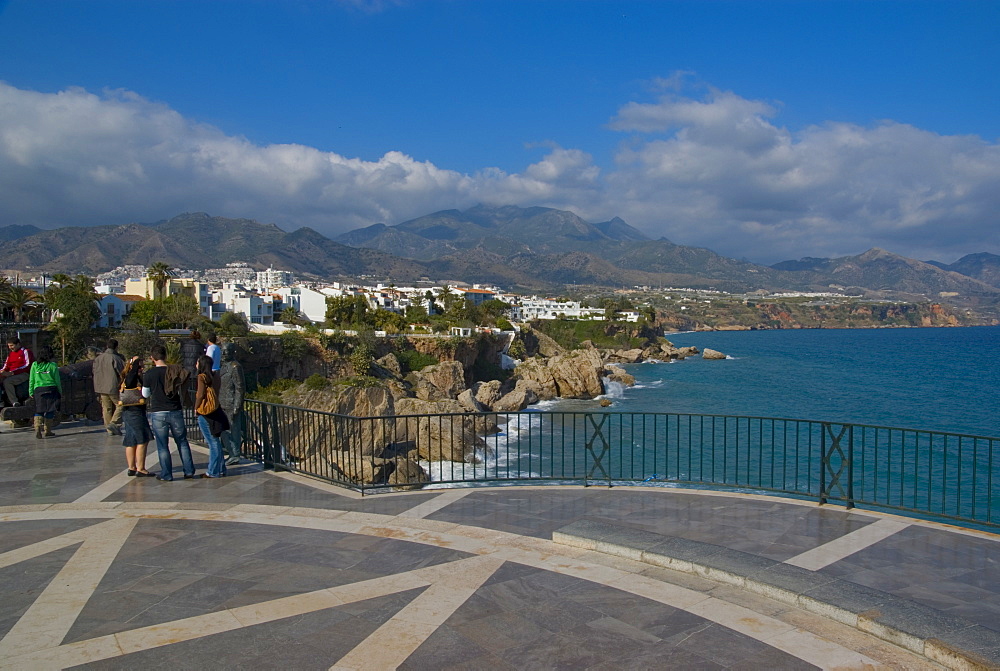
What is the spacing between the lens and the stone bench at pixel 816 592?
167 inches

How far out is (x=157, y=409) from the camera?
856 centimetres

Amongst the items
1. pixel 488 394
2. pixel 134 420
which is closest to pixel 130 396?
pixel 134 420

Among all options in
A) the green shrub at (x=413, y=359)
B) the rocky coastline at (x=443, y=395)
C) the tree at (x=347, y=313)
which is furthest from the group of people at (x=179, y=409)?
the tree at (x=347, y=313)

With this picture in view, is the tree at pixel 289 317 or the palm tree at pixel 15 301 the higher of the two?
the palm tree at pixel 15 301

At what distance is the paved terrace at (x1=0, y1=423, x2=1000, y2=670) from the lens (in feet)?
14.1

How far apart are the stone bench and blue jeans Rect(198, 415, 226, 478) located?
475 cm

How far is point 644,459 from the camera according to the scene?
45.6ft

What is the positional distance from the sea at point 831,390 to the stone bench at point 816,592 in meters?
28.0

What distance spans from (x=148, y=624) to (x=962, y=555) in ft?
21.5

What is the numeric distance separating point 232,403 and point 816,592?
288 inches

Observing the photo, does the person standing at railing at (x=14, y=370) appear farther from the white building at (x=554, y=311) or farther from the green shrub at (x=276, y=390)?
the white building at (x=554, y=311)

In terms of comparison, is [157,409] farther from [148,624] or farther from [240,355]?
[240,355]

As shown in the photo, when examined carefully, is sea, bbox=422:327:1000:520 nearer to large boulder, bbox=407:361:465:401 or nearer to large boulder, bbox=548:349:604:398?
large boulder, bbox=548:349:604:398

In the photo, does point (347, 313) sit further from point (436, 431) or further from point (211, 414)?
point (211, 414)
